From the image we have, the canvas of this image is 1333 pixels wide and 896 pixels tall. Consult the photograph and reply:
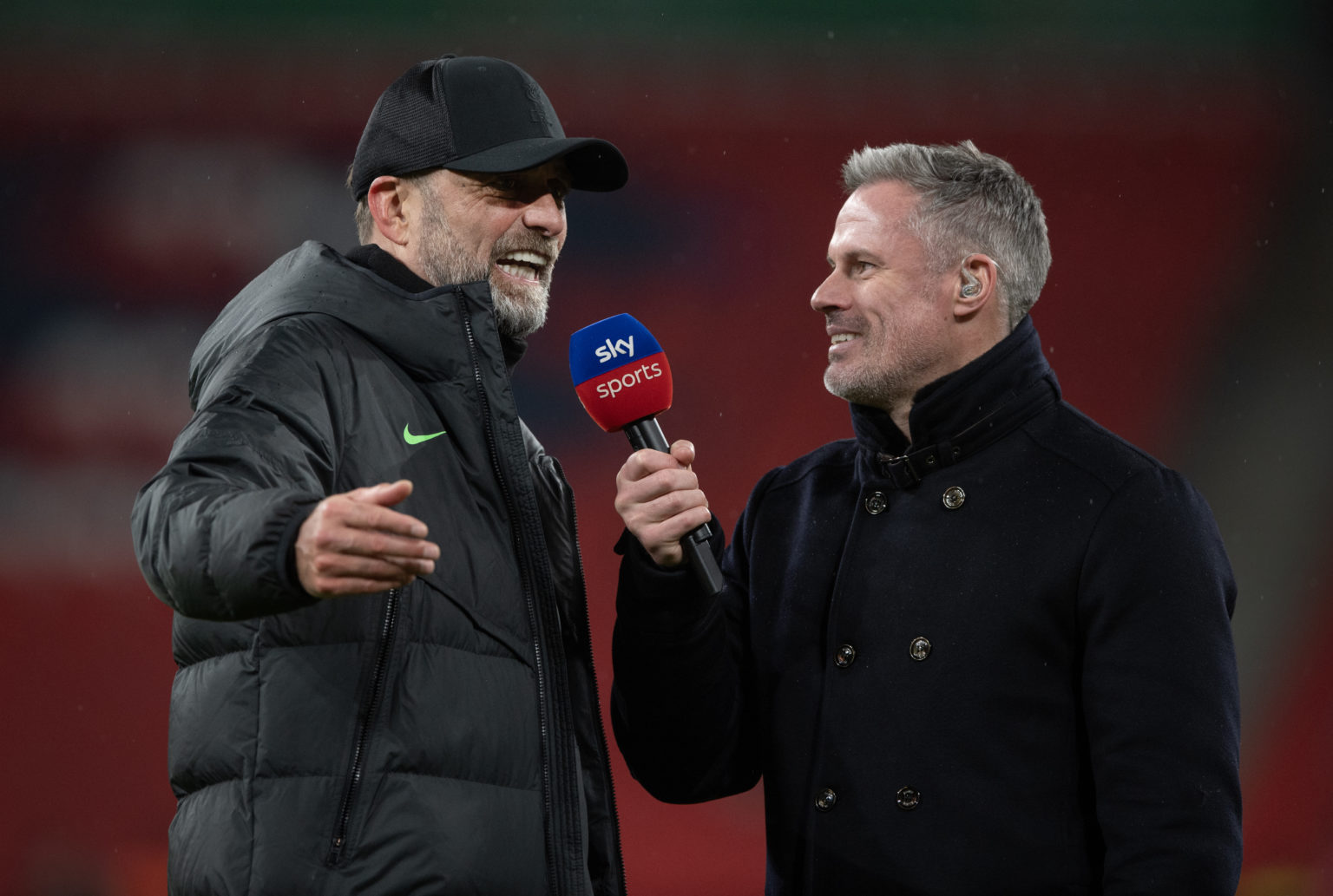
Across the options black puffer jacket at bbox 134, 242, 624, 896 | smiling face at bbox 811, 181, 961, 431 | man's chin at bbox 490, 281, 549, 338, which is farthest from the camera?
smiling face at bbox 811, 181, 961, 431

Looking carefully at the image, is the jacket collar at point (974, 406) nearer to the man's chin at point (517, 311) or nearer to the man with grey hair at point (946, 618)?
the man with grey hair at point (946, 618)

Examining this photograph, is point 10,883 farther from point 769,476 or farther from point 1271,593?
point 1271,593

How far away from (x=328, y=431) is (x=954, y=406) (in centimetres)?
81

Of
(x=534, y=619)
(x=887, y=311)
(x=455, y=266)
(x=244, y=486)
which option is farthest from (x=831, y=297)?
(x=244, y=486)

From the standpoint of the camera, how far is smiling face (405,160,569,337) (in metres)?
1.59

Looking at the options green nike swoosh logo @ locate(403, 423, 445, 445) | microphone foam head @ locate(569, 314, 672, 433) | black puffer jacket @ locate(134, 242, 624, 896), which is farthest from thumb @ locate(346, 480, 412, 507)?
microphone foam head @ locate(569, 314, 672, 433)

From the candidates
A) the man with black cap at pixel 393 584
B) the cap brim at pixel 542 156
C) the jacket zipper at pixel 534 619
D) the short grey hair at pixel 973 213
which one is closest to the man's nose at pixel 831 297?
the short grey hair at pixel 973 213

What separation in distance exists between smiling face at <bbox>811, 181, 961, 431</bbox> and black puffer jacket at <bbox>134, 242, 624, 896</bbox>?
52 centimetres

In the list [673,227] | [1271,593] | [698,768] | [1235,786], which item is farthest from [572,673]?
[1271,593]

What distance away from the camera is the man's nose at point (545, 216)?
1628mm

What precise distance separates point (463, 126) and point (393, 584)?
788 mm

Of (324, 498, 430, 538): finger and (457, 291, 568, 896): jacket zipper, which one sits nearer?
(324, 498, 430, 538): finger

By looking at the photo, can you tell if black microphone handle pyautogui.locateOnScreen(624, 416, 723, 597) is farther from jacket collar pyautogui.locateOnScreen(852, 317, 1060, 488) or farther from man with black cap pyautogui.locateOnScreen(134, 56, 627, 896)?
jacket collar pyautogui.locateOnScreen(852, 317, 1060, 488)

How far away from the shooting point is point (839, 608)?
1677mm
